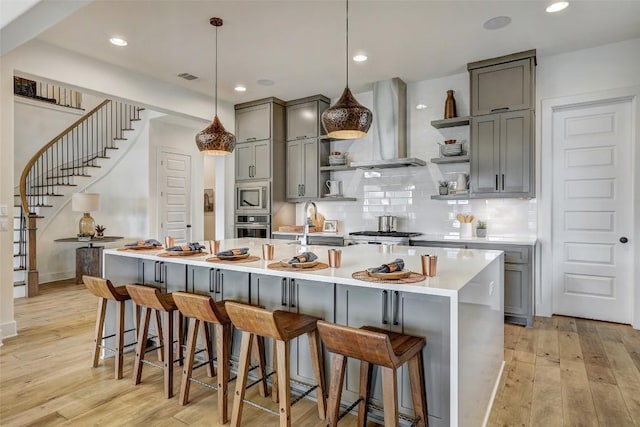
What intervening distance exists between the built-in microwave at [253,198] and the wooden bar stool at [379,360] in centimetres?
399

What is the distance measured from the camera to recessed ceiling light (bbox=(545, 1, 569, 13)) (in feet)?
10.2

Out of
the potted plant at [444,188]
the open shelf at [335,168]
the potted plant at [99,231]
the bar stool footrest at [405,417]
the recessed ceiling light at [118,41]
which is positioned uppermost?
the recessed ceiling light at [118,41]

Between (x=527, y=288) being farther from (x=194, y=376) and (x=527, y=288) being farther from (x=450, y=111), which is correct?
(x=194, y=376)

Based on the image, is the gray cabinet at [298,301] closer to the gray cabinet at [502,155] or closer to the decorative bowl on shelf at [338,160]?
the gray cabinet at [502,155]

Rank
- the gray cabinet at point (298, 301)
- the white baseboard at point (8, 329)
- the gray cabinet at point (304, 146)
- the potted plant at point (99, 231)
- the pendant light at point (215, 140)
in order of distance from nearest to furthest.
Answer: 1. the gray cabinet at point (298, 301)
2. the pendant light at point (215, 140)
3. the white baseboard at point (8, 329)
4. the gray cabinet at point (304, 146)
5. the potted plant at point (99, 231)

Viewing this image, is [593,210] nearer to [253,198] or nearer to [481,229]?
[481,229]

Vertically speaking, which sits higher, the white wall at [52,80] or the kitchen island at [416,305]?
the white wall at [52,80]

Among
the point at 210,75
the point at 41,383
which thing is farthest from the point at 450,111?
the point at 41,383

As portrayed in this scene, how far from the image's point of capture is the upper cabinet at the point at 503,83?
407 centimetres

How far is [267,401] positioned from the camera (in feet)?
7.88

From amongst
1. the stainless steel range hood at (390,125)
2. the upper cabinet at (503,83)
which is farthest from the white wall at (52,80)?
the upper cabinet at (503,83)

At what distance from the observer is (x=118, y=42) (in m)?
3.81

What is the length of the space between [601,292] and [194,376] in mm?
4179

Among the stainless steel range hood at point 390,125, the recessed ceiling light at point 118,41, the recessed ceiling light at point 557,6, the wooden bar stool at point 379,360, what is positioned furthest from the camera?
the stainless steel range hood at point 390,125
